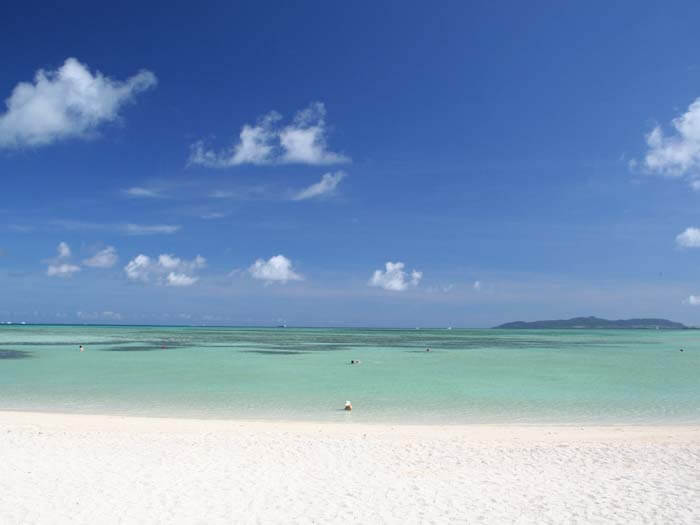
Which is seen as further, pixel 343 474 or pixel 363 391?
pixel 363 391

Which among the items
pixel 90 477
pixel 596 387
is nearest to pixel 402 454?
pixel 90 477

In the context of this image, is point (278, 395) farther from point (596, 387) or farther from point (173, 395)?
point (596, 387)

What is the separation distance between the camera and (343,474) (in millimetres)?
9719

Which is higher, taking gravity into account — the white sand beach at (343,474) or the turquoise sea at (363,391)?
the white sand beach at (343,474)

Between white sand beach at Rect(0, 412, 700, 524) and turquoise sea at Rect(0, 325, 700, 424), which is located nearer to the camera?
white sand beach at Rect(0, 412, 700, 524)

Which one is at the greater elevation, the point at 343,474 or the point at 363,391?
the point at 343,474

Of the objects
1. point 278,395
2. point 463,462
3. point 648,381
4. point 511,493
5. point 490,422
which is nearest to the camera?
point 511,493

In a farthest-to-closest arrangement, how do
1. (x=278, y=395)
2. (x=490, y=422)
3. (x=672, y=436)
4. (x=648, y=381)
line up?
1. (x=648, y=381)
2. (x=278, y=395)
3. (x=490, y=422)
4. (x=672, y=436)

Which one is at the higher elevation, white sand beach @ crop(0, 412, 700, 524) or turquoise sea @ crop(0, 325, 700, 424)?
white sand beach @ crop(0, 412, 700, 524)

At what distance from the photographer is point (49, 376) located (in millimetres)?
27359

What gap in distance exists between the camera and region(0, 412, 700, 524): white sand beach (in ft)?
25.1

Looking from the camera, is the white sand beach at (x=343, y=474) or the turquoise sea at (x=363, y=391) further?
the turquoise sea at (x=363, y=391)

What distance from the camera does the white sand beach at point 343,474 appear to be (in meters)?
7.64

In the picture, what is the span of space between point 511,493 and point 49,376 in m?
26.0
